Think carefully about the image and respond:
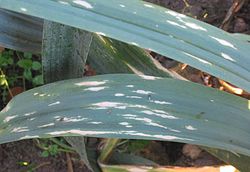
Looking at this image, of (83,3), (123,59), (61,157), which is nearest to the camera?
(83,3)

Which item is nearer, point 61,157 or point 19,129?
point 19,129

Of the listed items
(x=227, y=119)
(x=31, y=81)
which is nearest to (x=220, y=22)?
(x=31, y=81)

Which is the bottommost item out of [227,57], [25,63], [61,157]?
[61,157]

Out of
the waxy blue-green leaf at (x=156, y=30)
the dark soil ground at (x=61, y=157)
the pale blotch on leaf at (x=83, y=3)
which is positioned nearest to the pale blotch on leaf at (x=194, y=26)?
the waxy blue-green leaf at (x=156, y=30)

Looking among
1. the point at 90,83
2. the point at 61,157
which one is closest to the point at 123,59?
the point at 90,83

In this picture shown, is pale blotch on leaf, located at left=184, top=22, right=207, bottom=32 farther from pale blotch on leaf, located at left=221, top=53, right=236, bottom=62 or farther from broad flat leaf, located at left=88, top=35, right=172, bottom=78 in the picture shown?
broad flat leaf, located at left=88, top=35, right=172, bottom=78

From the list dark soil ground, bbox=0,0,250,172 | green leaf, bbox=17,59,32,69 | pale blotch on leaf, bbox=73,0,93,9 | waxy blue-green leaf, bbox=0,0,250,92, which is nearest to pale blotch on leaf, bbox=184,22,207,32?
waxy blue-green leaf, bbox=0,0,250,92

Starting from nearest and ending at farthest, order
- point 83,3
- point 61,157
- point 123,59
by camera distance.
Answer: point 83,3, point 123,59, point 61,157

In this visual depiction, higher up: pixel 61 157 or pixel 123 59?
pixel 123 59

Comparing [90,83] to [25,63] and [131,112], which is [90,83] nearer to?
[131,112]
